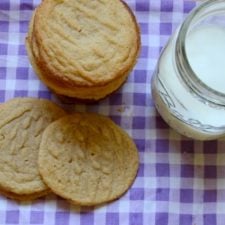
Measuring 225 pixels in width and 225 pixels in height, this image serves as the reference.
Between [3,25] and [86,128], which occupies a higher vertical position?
[3,25]

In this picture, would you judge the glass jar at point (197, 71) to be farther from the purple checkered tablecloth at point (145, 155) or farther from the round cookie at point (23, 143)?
the round cookie at point (23, 143)

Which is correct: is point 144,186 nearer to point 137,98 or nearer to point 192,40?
point 137,98

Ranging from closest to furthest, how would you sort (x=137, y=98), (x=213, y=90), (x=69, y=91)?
(x=213, y=90) < (x=69, y=91) < (x=137, y=98)

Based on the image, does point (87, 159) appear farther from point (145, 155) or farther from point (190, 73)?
point (190, 73)

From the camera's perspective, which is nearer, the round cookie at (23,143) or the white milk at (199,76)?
the white milk at (199,76)

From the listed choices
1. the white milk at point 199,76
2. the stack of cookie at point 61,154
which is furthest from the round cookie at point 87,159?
the white milk at point 199,76

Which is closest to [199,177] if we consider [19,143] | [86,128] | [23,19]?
[86,128]

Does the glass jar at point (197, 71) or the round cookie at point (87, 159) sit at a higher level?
the glass jar at point (197, 71)
